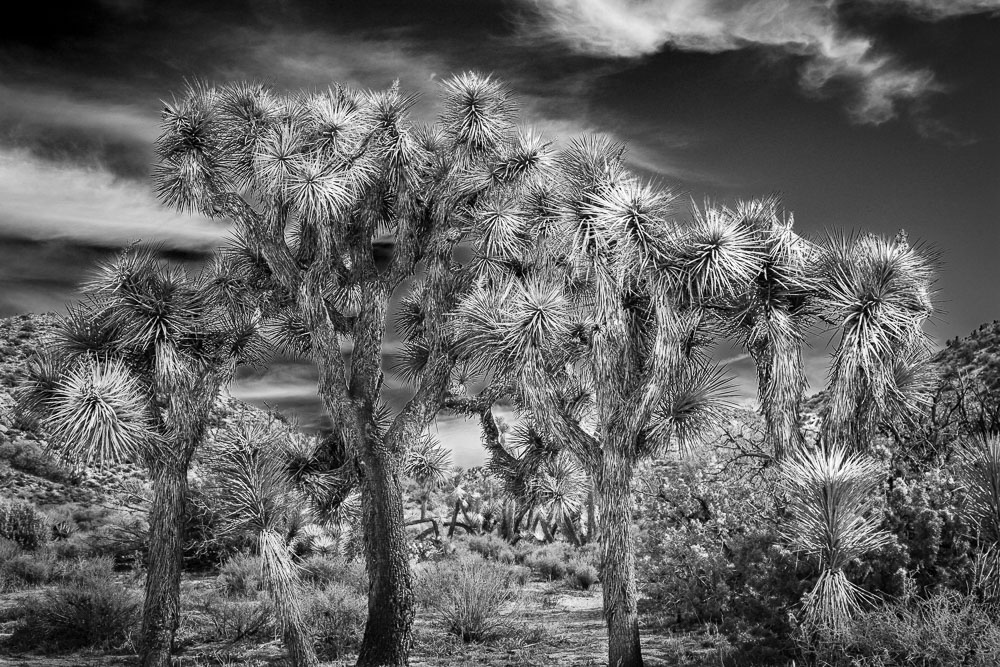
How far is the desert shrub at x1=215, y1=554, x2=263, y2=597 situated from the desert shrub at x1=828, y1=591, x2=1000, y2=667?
12.6 meters

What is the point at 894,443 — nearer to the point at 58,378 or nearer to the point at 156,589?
the point at 156,589

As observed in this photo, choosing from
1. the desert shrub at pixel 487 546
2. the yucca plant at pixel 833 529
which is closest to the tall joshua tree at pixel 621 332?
the yucca plant at pixel 833 529

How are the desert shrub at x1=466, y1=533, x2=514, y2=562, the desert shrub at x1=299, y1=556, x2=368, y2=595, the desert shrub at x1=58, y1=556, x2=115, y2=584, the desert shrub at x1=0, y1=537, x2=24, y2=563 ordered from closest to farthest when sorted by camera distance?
the desert shrub at x1=58, y1=556, x2=115, y2=584 → the desert shrub at x1=299, y1=556, x2=368, y2=595 → the desert shrub at x1=0, y1=537, x2=24, y2=563 → the desert shrub at x1=466, y1=533, x2=514, y2=562

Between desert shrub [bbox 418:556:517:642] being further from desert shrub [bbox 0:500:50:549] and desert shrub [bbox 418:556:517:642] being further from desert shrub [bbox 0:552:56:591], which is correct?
desert shrub [bbox 0:500:50:549]

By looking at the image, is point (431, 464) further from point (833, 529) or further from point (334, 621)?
point (833, 529)

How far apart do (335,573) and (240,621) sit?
13.3 feet

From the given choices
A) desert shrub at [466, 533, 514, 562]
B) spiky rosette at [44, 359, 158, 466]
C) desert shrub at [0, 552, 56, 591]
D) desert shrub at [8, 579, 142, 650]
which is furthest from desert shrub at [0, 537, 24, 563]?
desert shrub at [466, 533, 514, 562]

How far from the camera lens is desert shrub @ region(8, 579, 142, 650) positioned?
1338 cm

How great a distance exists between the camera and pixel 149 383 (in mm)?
13703

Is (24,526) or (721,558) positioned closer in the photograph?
(721,558)

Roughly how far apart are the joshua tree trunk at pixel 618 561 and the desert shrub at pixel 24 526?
16945mm

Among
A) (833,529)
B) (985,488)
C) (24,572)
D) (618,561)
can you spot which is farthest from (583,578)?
(24,572)

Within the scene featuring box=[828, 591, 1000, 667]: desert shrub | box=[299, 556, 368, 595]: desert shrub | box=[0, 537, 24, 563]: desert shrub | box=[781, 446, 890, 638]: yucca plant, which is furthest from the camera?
box=[0, 537, 24, 563]: desert shrub

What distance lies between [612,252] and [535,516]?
19184mm
